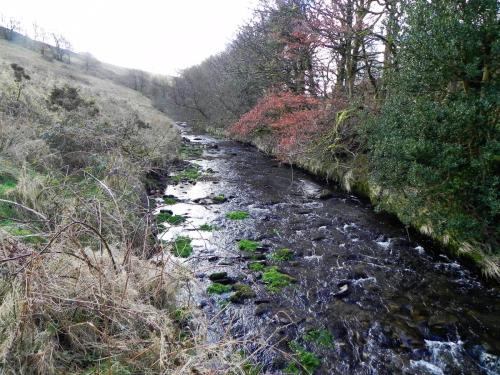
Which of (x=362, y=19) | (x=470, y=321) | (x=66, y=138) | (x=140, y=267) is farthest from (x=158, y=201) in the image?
(x=362, y=19)

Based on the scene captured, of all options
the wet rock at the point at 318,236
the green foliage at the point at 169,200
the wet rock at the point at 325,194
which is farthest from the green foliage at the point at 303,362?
the wet rock at the point at 325,194

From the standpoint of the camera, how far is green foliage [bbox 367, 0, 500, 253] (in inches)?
222

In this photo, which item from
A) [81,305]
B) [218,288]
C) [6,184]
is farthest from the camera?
[6,184]

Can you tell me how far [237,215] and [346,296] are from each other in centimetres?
421

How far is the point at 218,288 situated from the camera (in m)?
5.55

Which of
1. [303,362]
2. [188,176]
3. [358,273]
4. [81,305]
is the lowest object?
[303,362]

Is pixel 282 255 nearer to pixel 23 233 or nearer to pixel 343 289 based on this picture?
pixel 343 289

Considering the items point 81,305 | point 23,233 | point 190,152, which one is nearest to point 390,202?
point 81,305

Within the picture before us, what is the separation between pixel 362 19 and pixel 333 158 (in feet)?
16.5

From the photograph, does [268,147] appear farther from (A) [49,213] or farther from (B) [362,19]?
(A) [49,213]

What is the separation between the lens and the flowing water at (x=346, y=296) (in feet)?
13.8

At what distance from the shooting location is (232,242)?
294 inches

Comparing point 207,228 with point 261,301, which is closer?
point 261,301

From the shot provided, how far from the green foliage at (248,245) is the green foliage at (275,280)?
1010 mm
